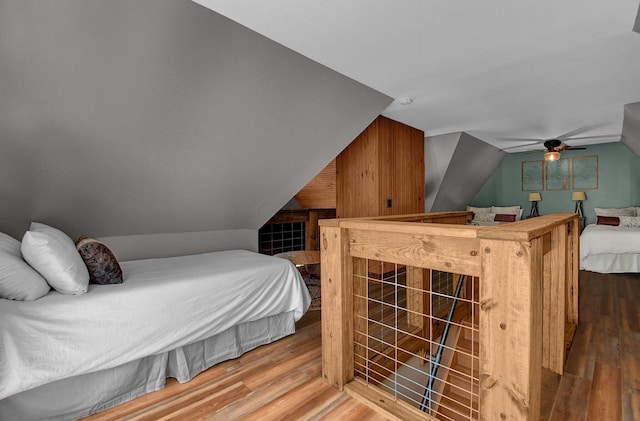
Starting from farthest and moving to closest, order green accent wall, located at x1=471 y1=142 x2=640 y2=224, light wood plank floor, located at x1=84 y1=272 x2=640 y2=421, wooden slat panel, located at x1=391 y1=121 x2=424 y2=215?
green accent wall, located at x1=471 y1=142 x2=640 y2=224
wooden slat panel, located at x1=391 y1=121 x2=424 y2=215
light wood plank floor, located at x1=84 y1=272 x2=640 y2=421

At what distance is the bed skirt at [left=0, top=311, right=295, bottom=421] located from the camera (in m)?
1.46

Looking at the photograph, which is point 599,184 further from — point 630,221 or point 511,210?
point 511,210

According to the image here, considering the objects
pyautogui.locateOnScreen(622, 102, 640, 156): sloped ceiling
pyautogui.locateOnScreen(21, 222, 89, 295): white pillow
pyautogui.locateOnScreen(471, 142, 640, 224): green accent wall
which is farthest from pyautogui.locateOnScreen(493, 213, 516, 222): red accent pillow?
pyautogui.locateOnScreen(21, 222, 89, 295): white pillow

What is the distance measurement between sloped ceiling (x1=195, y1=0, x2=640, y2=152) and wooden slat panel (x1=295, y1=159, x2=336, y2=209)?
4.78ft

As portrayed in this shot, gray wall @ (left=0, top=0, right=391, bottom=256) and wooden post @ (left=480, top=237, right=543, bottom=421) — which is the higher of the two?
gray wall @ (left=0, top=0, right=391, bottom=256)

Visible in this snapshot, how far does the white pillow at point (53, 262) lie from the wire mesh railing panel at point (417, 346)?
1501 mm

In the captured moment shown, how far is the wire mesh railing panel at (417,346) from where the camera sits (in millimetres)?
1869

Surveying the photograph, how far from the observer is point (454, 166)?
5332mm

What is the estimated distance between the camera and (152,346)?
1745mm

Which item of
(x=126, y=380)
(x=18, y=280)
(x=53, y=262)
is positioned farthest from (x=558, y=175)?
(x=18, y=280)

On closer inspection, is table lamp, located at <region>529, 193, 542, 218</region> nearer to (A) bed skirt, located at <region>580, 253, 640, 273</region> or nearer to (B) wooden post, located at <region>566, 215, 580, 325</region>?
(A) bed skirt, located at <region>580, 253, 640, 273</region>

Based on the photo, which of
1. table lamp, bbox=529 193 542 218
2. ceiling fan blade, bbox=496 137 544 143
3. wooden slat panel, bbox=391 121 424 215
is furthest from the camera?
table lamp, bbox=529 193 542 218

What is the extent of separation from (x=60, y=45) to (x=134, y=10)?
41 centimetres

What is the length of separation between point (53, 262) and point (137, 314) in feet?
1.60
